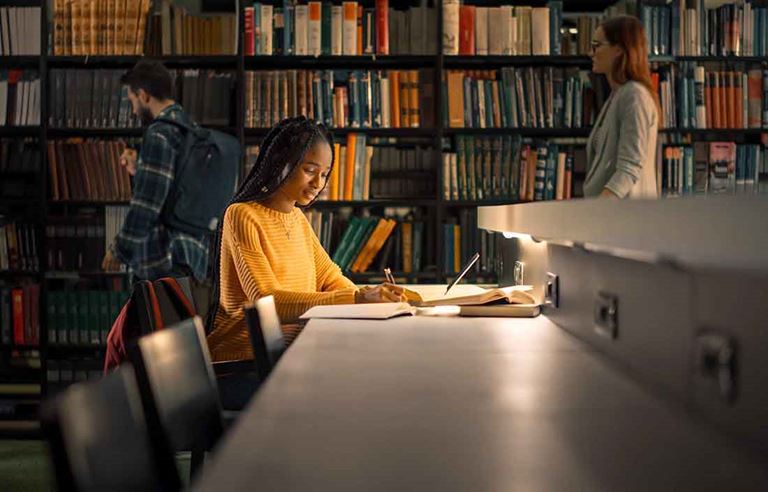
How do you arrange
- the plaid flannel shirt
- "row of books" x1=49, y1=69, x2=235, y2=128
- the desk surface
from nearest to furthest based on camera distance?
the desk surface
the plaid flannel shirt
"row of books" x1=49, y1=69, x2=235, y2=128

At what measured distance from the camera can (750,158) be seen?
4.73m

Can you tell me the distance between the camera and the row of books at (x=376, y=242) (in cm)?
472

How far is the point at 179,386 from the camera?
1471mm

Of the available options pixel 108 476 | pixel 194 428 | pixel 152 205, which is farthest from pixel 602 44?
pixel 108 476

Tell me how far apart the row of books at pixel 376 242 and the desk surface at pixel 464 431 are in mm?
2992

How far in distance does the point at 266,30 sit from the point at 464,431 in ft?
12.4

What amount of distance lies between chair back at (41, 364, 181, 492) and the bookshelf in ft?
11.5

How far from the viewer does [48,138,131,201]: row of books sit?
4730mm

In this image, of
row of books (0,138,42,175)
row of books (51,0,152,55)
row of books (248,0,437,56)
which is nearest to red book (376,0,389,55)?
row of books (248,0,437,56)

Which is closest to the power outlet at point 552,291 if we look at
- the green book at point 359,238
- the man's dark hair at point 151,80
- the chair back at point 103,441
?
the chair back at point 103,441

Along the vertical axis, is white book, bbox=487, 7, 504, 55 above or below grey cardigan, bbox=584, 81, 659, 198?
above

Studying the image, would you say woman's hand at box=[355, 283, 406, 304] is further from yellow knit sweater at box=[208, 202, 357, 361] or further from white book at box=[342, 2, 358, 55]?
white book at box=[342, 2, 358, 55]

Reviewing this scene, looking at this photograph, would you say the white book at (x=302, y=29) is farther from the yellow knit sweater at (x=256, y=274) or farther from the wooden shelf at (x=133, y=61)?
the yellow knit sweater at (x=256, y=274)

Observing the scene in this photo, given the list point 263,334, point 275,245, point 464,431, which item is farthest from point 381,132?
point 464,431
